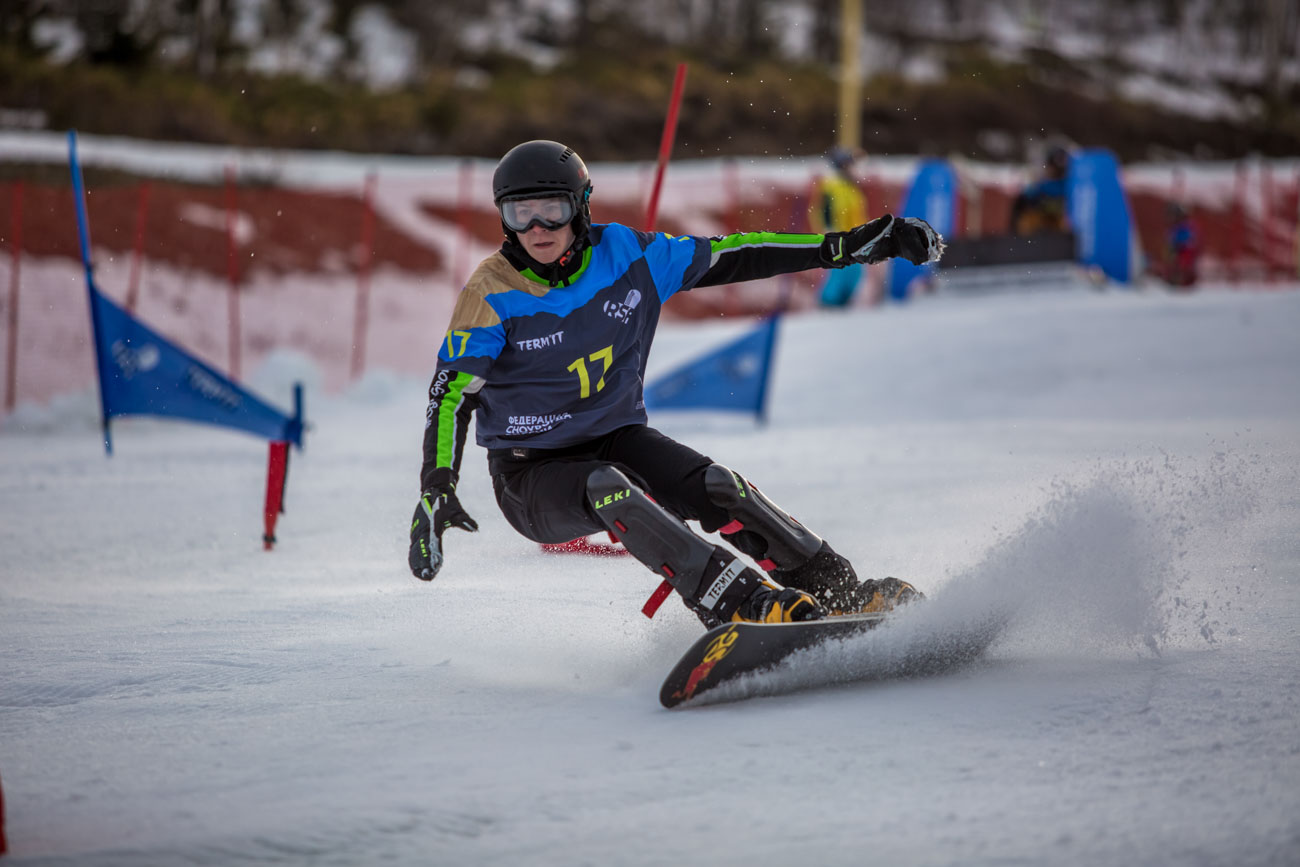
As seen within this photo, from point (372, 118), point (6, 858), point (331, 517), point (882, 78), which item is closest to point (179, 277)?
point (331, 517)

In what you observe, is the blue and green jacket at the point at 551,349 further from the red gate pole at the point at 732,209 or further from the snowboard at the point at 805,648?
the red gate pole at the point at 732,209

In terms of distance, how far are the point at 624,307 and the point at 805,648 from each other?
50.9 inches

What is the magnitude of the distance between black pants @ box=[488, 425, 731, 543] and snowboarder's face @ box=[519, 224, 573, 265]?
0.61 m

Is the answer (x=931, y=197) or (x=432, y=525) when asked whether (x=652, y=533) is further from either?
(x=931, y=197)

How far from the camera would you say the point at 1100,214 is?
14.3 metres

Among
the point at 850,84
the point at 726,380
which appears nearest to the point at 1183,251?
the point at 850,84

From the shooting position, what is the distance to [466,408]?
3.74m

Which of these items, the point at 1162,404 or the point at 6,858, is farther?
the point at 1162,404

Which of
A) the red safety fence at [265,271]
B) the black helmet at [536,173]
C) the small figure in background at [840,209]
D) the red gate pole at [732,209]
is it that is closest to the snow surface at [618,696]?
the black helmet at [536,173]

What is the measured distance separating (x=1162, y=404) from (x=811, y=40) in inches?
1337

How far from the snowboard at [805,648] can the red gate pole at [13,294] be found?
9469mm

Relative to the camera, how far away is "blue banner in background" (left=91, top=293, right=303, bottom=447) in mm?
7688

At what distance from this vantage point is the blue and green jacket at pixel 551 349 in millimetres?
3680

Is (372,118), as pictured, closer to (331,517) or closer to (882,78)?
(882,78)
